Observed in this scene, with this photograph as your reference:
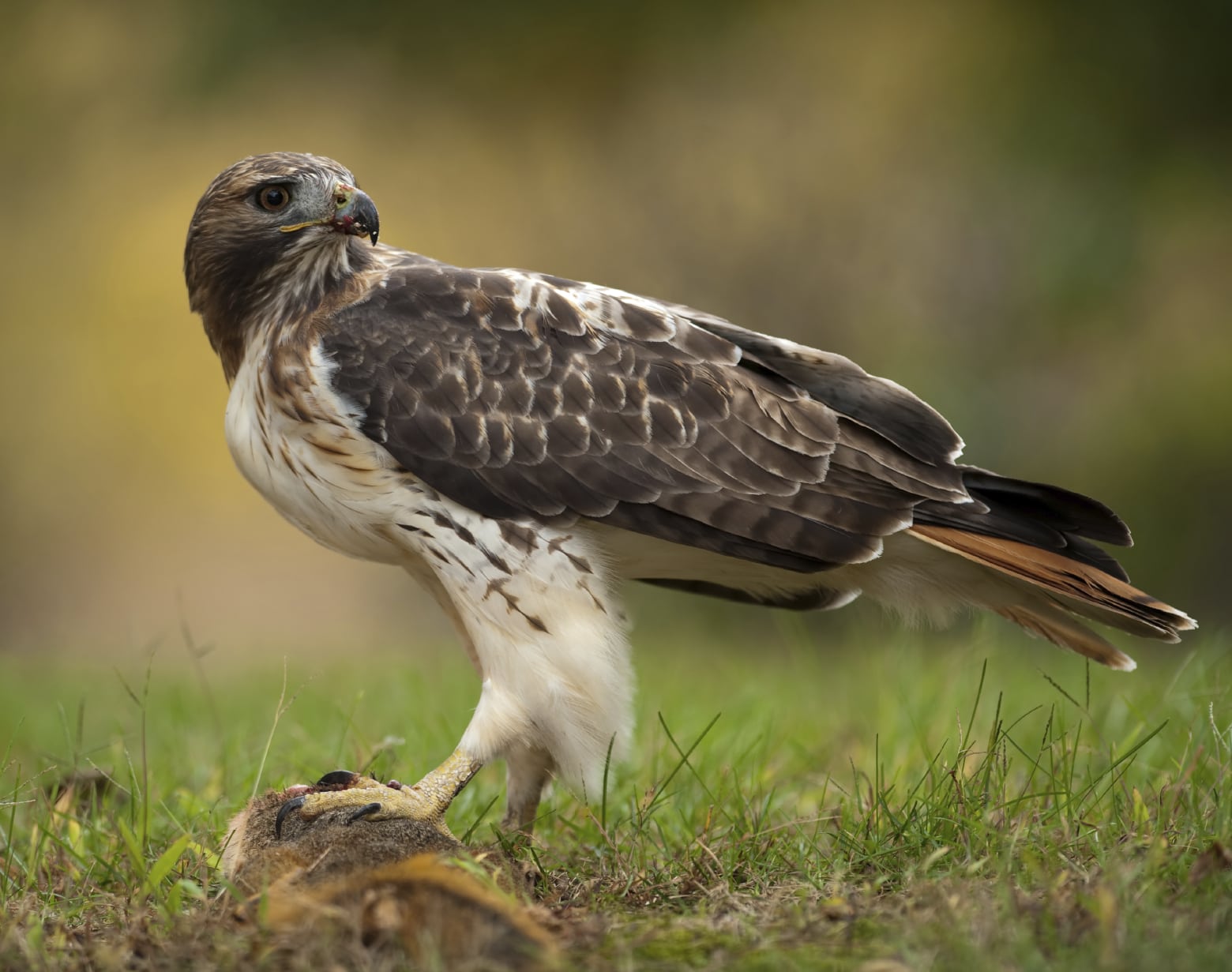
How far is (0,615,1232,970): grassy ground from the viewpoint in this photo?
2.84m

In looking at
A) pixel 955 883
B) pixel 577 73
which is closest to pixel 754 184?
pixel 577 73

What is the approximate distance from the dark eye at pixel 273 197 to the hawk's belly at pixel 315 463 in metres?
0.49

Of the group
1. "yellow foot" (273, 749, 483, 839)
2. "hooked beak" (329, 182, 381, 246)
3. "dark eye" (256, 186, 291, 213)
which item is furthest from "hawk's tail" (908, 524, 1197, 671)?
"dark eye" (256, 186, 291, 213)

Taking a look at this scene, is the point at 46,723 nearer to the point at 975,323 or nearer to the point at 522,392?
the point at 522,392

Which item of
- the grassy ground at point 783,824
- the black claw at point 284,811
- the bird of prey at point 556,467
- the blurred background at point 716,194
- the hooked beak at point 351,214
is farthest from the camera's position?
the blurred background at point 716,194

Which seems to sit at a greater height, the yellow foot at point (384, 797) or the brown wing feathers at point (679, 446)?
the brown wing feathers at point (679, 446)

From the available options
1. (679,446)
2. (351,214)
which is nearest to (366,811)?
(679,446)

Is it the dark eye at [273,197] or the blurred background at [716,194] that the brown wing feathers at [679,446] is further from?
the blurred background at [716,194]

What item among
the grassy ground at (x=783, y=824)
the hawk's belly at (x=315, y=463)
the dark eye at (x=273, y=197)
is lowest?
the grassy ground at (x=783, y=824)

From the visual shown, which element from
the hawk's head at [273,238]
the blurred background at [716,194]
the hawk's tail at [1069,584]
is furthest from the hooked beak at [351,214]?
the blurred background at [716,194]

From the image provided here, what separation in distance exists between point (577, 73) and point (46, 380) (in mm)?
7133

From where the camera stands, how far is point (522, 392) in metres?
4.16

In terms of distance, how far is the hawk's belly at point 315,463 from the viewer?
4.02 meters

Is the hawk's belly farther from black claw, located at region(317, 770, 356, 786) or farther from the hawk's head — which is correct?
black claw, located at region(317, 770, 356, 786)
